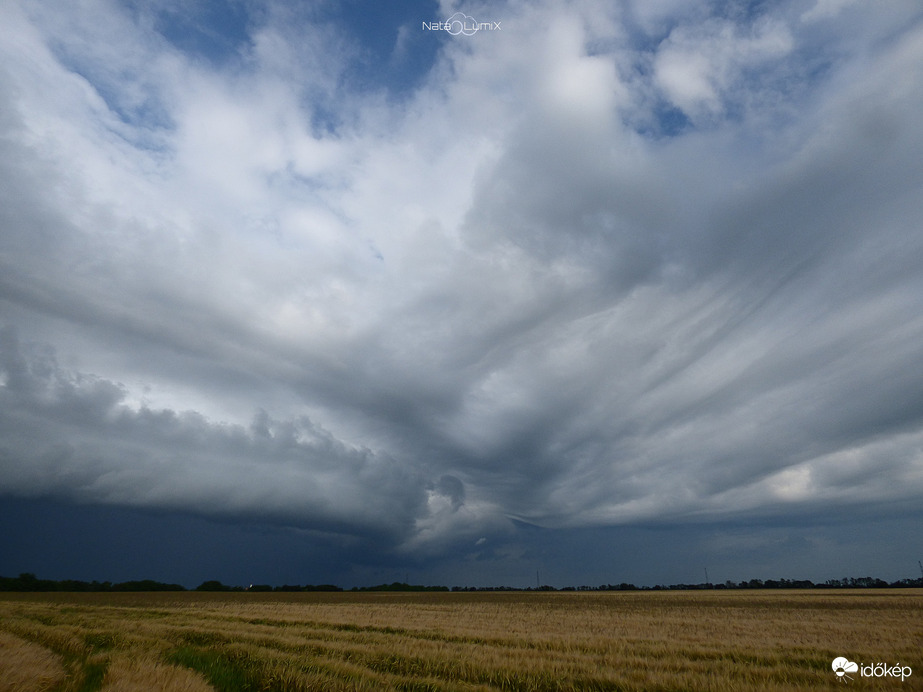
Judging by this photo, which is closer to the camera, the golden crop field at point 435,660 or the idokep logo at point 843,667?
the golden crop field at point 435,660

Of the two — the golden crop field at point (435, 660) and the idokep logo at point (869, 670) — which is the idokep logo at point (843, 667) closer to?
the idokep logo at point (869, 670)

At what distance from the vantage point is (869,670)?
1465 centimetres

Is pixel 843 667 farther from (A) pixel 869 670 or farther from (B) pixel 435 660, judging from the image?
(B) pixel 435 660

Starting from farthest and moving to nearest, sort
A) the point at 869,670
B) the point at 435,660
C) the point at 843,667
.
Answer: the point at 435,660 → the point at 843,667 → the point at 869,670

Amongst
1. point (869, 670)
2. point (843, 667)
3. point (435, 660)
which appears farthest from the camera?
point (435, 660)

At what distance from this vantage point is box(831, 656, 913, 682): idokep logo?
13861 mm

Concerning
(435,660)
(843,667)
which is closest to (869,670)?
(843,667)

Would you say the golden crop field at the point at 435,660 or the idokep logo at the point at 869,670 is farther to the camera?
the idokep logo at the point at 869,670

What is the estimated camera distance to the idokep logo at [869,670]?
1386 centimetres

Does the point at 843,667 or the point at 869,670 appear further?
the point at 843,667

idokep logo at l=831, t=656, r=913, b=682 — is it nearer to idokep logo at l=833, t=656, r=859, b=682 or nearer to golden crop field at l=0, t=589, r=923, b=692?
idokep logo at l=833, t=656, r=859, b=682

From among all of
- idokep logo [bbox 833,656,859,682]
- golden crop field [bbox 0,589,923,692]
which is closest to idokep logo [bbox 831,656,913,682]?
idokep logo [bbox 833,656,859,682]

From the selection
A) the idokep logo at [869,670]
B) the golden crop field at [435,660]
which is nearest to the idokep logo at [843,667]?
the idokep logo at [869,670]

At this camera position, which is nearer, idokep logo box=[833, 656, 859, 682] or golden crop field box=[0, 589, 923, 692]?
golden crop field box=[0, 589, 923, 692]
